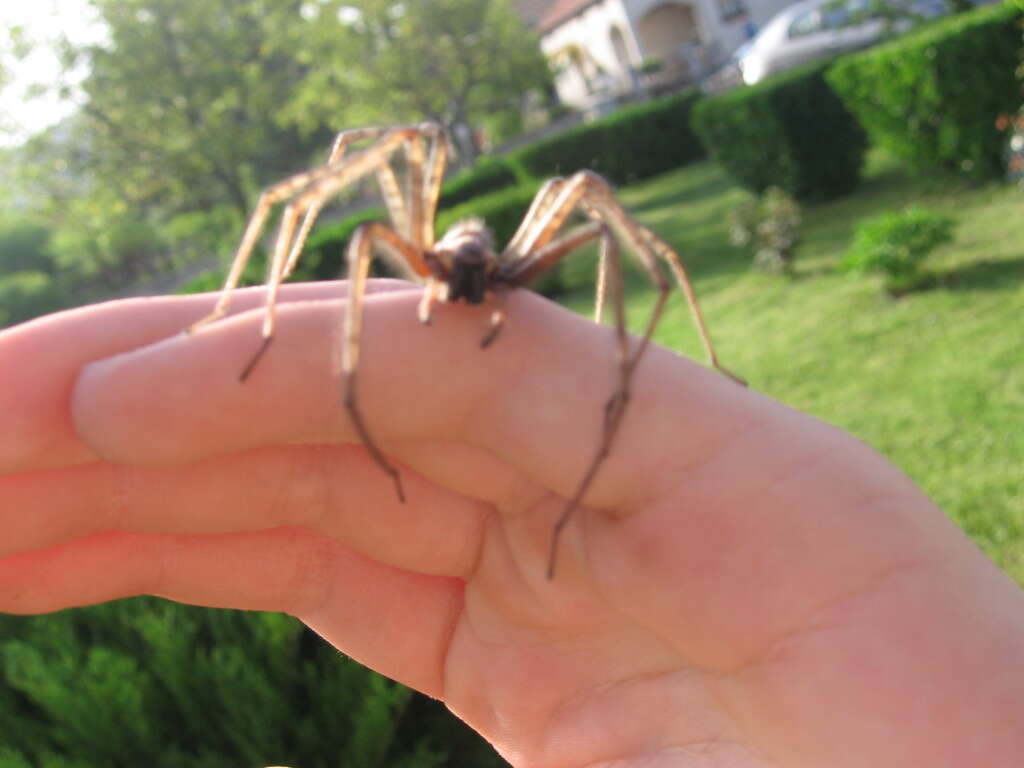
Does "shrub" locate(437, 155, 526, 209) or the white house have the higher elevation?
the white house

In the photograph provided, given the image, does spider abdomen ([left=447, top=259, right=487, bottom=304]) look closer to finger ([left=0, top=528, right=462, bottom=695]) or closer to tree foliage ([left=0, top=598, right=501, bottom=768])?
finger ([left=0, top=528, right=462, bottom=695])

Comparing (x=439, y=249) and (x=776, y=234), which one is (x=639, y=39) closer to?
(x=776, y=234)

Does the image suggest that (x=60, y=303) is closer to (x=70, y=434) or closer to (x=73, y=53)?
(x=73, y=53)

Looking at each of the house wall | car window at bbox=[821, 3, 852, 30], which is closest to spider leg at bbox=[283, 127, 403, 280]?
car window at bbox=[821, 3, 852, 30]

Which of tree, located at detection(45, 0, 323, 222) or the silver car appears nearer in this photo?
the silver car

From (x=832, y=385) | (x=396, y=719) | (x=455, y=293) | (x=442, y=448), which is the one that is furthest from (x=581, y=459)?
(x=832, y=385)
